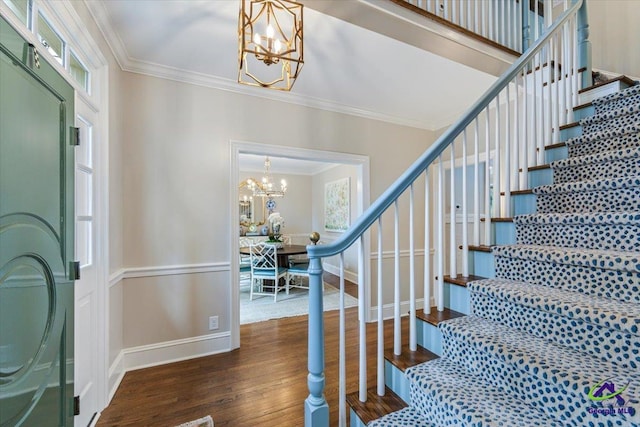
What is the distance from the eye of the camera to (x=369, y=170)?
11.5ft

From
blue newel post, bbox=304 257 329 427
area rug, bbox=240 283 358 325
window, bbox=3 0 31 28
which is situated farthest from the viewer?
area rug, bbox=240 283 358 325

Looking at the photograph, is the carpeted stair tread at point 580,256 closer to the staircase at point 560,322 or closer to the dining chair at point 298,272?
the staircase at point 560,322

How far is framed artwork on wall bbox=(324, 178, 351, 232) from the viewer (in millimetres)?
5891

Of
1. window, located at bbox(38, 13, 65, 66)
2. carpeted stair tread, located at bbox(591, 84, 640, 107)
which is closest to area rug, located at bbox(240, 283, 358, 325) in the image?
window, located at bbox(38, 13, 65, 66)

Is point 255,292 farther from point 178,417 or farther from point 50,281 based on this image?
point 50,281

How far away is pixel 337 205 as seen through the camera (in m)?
6.27

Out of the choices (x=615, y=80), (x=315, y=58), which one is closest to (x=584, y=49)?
(x=615, y=80)

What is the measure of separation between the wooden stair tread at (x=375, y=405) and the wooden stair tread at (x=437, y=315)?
41cm

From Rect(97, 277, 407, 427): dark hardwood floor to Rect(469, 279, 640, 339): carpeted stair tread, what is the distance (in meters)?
1.27

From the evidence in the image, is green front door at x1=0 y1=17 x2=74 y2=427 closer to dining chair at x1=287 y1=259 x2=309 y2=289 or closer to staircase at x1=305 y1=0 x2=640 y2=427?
staircase at x1=305 y1=0 x2=640 y2=427

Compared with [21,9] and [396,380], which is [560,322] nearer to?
[396,380]

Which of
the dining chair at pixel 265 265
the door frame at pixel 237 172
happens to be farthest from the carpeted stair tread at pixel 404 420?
the dining chair at pixel 265 265

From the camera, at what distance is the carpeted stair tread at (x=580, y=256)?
1.12 meters

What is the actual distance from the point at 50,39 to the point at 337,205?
5269mm
